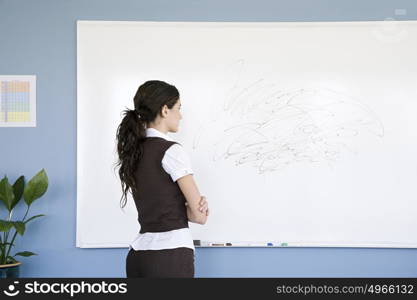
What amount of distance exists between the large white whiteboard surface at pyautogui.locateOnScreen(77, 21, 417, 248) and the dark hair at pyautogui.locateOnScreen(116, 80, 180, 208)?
0.95m

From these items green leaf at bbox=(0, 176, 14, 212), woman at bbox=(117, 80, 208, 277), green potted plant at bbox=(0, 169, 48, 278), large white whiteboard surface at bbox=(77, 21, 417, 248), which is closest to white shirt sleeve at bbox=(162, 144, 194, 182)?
woman at bbox=(117, 80, 208, 277)

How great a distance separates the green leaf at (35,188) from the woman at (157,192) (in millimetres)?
973

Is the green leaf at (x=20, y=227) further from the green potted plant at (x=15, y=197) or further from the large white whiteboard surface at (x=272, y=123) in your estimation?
the large white whiteboard surface at (x=272, y=123)

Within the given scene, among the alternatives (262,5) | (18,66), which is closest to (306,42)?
(262,5)

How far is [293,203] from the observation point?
104 inches

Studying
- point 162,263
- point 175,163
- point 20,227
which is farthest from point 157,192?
point 20,227

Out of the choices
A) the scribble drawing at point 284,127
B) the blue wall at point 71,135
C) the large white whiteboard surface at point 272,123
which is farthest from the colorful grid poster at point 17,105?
the scribble drawing at point 284,127

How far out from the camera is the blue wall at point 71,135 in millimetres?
2652

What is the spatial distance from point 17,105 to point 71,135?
13.3 inches

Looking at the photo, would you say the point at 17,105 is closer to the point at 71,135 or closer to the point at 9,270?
the point at 71,135

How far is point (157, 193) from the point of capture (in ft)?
5.35

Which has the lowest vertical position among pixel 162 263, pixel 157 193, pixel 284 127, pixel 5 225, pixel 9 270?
pixel 9 270

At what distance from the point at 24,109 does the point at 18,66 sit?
0.78 feet

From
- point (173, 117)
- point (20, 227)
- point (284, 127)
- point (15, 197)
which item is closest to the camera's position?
point (173, 117)
